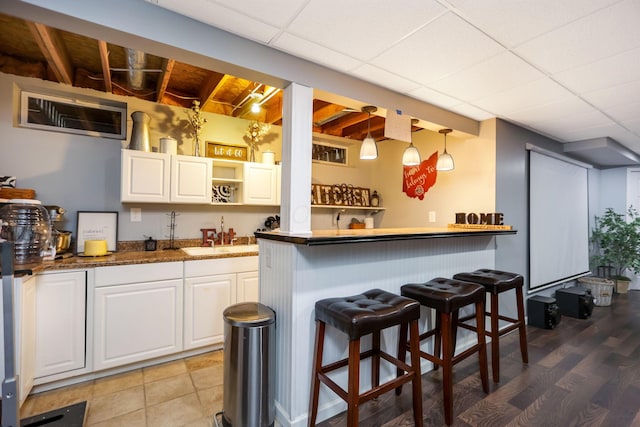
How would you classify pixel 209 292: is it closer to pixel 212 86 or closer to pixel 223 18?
pixel 212 86

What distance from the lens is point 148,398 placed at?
2096 millimetres

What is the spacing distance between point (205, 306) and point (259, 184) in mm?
1472

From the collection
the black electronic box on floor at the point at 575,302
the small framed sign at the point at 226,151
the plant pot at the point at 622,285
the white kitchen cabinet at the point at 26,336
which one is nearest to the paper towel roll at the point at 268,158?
the small framed sign at the point at 226,151

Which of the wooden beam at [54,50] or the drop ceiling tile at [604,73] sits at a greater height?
the wooden beam at [54,50]

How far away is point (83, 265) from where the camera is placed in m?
2.22

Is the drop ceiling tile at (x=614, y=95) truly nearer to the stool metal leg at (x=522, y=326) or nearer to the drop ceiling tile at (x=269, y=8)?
the stool metal leg at (x=522, y=326)

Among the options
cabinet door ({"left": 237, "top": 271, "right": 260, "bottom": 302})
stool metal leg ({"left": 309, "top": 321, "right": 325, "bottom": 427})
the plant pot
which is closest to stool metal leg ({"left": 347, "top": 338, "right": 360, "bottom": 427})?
stool metal leg ({"left": 309, "top": 321, "right": 325, "bottom": 427})

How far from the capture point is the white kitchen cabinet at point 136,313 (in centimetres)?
230

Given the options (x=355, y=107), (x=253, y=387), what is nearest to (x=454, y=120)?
(x=355, y=107)

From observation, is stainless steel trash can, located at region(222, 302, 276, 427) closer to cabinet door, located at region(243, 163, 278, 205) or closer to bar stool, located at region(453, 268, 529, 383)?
bar stool, located at region(453, 268, 529, 383)

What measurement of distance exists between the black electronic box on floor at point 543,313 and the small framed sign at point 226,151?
3.81 metres

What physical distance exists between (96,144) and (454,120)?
3492 millimetres

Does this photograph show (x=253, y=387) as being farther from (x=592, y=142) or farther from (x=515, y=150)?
(x=592, y=142)

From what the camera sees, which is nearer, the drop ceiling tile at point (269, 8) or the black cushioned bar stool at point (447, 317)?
the drop ceiling tile at point (269, 8)
